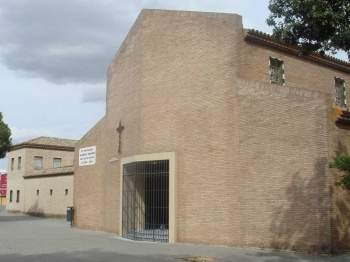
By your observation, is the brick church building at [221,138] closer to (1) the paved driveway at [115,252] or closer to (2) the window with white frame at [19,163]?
(1) the paved driveway at [115,252]

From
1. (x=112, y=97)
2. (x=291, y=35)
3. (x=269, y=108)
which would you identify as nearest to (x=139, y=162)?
(x=112, y=97)

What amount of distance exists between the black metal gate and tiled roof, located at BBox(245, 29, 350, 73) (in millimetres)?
5842

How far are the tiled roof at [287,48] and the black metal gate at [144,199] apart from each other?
5842mm

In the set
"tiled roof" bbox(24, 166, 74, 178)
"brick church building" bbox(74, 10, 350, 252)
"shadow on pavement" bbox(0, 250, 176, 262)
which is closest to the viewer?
"shadow on pavement" bbox(0, 250, 176, 262)

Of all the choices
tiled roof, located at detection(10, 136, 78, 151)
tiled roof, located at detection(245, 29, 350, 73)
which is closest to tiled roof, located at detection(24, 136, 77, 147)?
tiled roof, located at detection(10, 136, 78, 151)

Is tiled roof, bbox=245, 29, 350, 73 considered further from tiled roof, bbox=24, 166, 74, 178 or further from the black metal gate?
tiled roof, bbox=24, 166, 74, 178

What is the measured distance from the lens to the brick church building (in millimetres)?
15320

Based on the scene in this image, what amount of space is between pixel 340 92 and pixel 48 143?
31.7m

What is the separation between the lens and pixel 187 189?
695 inches

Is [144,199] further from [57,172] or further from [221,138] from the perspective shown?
[57,172]

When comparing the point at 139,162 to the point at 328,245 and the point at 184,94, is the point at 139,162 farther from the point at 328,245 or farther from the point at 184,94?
the point at 328,245

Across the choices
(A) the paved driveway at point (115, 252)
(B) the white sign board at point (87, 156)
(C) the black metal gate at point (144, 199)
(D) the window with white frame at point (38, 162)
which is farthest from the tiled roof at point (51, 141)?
(A) the paved driveway at point (115, 252)

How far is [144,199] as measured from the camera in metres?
20.8

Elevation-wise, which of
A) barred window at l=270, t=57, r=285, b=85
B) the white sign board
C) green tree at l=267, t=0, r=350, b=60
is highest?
barred window at l=270, t=57, r=285, b=85
